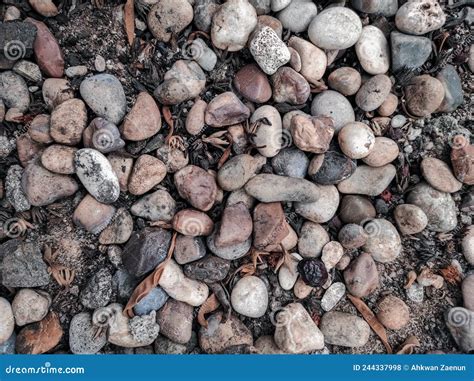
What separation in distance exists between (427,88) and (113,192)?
161 cm

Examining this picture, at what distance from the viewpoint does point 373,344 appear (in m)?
2.35

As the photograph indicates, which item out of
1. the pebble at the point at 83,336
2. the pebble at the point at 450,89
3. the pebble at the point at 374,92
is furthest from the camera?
the pebble at the point at 450,89

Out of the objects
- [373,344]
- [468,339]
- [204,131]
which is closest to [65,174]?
[204,131]

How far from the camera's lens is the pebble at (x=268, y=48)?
2.16 metres

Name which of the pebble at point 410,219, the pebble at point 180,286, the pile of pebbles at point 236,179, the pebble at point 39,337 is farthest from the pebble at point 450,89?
the pebble at point 39,337

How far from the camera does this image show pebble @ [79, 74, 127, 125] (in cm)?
212

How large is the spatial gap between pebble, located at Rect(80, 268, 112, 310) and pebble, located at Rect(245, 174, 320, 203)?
786 mm

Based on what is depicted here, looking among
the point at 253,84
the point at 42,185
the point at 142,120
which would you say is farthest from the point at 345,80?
the point at 42,185

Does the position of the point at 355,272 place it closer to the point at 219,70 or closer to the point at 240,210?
the point at 240,210

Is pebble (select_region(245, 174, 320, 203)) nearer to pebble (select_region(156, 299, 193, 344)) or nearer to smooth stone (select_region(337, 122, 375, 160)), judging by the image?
smooth stone (select_region(337, 122, 375, 160))

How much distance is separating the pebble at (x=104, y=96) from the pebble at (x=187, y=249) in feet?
2.07

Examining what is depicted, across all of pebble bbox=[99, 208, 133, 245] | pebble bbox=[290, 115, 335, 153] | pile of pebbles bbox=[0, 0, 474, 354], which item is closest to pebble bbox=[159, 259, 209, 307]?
pile of pebbles bbox=[0, 0, 474, 354]

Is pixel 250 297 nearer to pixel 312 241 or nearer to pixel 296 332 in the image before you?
pixel 296 332

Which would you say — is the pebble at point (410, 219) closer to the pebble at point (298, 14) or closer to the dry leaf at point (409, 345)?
the dry leaf at point (409, 345)
